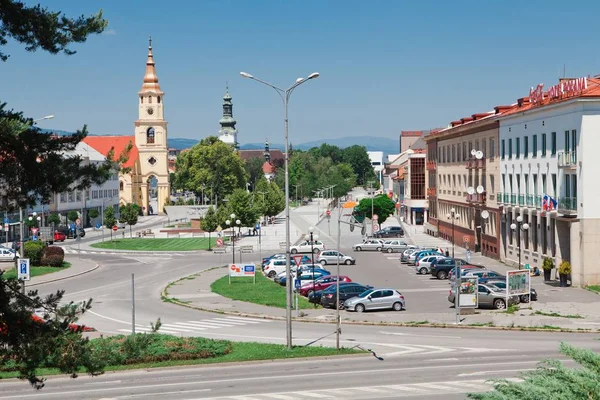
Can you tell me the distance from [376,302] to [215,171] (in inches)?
3882

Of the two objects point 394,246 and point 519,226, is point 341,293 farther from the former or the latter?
point 394,246

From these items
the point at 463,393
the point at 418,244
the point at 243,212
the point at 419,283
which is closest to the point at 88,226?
the point at 243,212

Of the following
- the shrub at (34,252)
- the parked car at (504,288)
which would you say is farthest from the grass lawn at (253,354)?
the shrub at (34,252)

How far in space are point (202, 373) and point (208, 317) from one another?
13832 mm

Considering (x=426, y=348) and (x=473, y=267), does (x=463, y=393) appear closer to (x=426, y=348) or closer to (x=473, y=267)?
(x=426, y=348)

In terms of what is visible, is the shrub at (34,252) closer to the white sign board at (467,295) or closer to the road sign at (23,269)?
the road sign at (23,269)

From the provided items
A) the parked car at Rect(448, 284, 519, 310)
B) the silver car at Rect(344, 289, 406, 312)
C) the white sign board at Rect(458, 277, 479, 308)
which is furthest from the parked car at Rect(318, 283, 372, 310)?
the white sign board at Rect(458, 277, 479, 308)

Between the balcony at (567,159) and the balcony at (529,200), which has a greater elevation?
the balcony at (567,159)

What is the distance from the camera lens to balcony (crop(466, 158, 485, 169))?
2874 inches

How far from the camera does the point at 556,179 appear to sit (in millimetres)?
54594

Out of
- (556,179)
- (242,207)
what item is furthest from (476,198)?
(242,207)

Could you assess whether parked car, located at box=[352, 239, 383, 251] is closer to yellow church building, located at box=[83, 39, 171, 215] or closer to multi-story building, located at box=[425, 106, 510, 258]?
multi-story building, located at box=[425, 106, 510, 258]

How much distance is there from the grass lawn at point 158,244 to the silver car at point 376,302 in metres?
41.6

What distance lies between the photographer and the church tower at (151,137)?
145m
